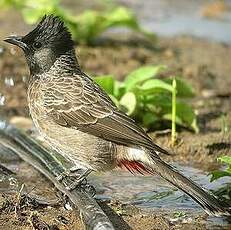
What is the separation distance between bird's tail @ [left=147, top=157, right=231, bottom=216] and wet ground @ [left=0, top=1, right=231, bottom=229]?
16cm

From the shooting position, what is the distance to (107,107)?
584cm

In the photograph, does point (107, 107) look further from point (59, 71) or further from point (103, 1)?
point (103, 1)

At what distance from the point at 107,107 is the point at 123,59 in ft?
12.8

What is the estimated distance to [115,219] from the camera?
5352mm

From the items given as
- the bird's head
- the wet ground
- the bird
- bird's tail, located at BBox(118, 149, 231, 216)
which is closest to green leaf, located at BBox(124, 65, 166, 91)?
the wet ground

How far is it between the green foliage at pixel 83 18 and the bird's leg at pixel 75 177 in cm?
349

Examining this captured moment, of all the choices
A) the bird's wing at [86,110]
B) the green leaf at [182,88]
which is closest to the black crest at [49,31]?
the bird's wing at [86,110]

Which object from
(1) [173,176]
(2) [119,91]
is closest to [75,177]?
(1) [173,176]

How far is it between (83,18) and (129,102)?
3.02 metres

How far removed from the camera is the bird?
5594 millimetres

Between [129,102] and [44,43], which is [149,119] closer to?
[129,102]

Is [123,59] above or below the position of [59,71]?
below

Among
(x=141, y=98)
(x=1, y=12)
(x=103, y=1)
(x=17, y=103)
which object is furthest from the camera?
(x=103, y=1)

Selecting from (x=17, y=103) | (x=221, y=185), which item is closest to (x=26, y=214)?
(x=221, y=185)
